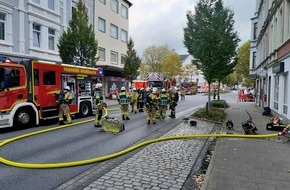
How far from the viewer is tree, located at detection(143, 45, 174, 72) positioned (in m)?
65.0

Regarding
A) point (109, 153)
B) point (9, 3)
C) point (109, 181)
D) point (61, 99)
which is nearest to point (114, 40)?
point (9, 3)

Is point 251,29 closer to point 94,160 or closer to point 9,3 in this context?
point 9,3

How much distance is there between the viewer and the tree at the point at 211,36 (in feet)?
47.0

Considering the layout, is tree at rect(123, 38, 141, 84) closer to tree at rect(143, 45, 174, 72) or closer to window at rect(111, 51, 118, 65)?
window at rect(111, 51, 118, 65)

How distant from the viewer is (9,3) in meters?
17.8

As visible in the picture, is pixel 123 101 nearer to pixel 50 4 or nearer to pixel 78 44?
pixel 78 44

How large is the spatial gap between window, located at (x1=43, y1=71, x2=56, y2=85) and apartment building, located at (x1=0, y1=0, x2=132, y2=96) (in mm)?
6971

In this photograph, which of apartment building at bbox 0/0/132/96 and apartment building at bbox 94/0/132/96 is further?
apartment building at bbox 94/0/132/96

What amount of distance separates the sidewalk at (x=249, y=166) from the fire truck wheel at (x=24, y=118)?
759 cm

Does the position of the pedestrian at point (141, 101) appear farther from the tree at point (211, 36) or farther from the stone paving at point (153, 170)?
the stone paving at point (153, 170)

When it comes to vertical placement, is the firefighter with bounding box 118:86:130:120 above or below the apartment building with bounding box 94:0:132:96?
below

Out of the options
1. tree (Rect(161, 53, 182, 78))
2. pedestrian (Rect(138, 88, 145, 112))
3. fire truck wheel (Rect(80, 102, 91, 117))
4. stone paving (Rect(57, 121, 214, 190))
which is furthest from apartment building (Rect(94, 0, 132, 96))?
tree (Rect(161, 53, 182, 78))

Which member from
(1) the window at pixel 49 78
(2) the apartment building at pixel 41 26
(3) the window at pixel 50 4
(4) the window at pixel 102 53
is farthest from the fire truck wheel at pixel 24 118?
(4) the window at pixel 102 53

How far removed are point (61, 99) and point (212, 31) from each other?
8.45 meters
